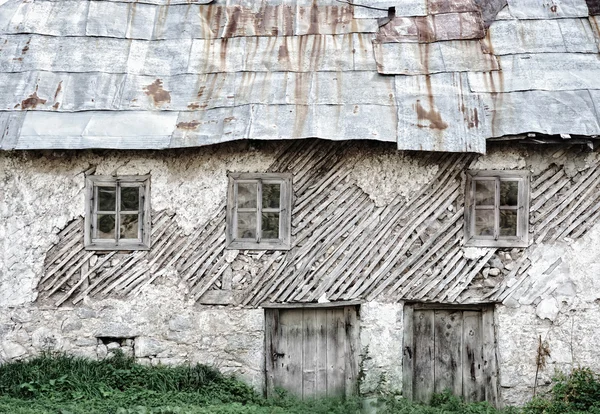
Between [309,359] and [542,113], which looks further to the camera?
[309,359]

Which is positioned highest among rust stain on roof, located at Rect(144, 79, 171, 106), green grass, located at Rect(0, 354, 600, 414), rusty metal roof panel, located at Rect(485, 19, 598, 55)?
rusty metal roof panel, located at Rect(485, 19, 598, 55)

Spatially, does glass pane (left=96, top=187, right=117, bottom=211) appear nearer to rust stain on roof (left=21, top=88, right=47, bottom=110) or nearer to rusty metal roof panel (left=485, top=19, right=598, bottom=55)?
rust stain on roof (left=21, top=88, right=47, bottom=110)

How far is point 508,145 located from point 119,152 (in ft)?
15.1

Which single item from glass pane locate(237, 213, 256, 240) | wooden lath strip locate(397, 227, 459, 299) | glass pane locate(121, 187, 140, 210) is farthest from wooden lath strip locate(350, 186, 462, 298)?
glass pane locate(121, 187, 140, 210)

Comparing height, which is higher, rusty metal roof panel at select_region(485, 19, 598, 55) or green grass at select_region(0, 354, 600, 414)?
rusty metal roof panel at select_region(485, 19, 598, 55)

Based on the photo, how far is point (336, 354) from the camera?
9438 millimetres

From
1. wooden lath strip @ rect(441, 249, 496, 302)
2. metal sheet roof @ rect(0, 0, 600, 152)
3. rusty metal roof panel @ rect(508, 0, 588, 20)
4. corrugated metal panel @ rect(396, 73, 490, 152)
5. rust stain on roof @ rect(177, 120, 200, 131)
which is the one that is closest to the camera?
corrugated metal panel @ rect(396, 73, 490, 152)

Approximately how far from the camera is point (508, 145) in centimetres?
920

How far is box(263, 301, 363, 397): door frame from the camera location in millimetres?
9289

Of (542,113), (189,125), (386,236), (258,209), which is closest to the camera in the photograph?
(542,113)

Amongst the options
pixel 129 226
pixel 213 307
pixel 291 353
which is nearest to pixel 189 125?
pixel 129 226

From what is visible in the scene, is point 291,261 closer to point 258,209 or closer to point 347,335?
point 258,209

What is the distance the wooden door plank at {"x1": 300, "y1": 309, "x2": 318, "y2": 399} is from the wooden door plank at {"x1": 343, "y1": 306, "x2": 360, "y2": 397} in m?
0.37

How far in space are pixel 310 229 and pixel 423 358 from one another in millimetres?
2041
